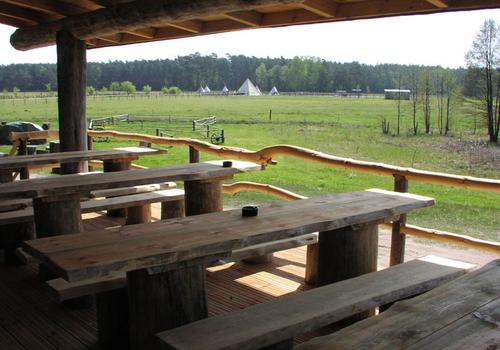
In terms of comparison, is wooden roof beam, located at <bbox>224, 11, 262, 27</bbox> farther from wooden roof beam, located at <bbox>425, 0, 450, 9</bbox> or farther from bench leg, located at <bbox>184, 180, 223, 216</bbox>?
wooden roof beam, located at <bbox>425, 0, 450, 9</bbox>

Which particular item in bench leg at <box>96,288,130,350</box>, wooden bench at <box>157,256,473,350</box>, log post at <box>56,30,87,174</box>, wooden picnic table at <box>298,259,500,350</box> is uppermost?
log post at <box>56,30,87,174</box>

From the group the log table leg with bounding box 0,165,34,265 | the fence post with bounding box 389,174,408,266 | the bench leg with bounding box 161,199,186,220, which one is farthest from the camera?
the bench leg with bounding box 161,199,186,220

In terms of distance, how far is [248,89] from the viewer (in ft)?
229

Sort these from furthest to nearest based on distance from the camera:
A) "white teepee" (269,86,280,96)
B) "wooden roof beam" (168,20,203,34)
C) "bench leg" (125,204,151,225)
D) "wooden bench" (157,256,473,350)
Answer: "white teepee" (269,86,280,96) → "wooden roof beam" (168,20,203,34) → "bench leg" (125,204,151,225) → "wooden bench" (157,256,473,350)

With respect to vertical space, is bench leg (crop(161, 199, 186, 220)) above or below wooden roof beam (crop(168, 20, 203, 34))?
below

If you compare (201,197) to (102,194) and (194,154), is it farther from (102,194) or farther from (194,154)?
(194,154)

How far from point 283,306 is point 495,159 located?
1984 cm

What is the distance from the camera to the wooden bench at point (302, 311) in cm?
156

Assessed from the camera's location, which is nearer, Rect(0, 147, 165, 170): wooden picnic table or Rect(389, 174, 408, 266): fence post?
Rect(389, 174, 408, 266): fence post

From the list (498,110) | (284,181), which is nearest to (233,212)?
(284,181)

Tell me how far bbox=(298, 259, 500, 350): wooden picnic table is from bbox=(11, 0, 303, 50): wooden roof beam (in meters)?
2.02

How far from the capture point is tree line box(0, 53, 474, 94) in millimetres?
63844

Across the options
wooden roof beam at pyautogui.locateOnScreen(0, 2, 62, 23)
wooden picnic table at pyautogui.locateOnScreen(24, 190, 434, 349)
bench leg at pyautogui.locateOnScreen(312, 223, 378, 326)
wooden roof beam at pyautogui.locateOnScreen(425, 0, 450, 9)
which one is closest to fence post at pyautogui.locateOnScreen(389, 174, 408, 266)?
bench leg at pyautogui.locateOnScreen(312, 223, 378, 326)

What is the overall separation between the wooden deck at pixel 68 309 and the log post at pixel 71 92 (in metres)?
1.73
